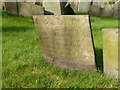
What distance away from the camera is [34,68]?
11.4ft

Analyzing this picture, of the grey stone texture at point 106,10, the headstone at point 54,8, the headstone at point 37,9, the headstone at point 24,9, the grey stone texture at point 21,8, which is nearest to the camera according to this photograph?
the headstone at point 54,8

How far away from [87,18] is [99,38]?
3.09 m

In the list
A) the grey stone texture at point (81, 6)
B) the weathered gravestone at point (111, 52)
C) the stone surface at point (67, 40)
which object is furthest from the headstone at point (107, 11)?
the weathered gravestone at point (111, 52)

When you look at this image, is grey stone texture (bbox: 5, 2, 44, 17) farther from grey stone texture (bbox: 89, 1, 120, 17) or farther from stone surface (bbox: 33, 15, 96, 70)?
stone surface (bbox: 33, 15, 96, 70)

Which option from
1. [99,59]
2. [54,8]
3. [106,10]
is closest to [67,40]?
[99,59]

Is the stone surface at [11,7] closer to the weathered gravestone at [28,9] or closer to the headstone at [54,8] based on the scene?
the weathered gravestone at [28,9]

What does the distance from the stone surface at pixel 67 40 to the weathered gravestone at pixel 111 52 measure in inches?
10.8

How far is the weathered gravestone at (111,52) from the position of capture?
2.77m

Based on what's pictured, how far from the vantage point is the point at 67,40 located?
3266 mm

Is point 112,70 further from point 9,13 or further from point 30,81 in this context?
point 9,13

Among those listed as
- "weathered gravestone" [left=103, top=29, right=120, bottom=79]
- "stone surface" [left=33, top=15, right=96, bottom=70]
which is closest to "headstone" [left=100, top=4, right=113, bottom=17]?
"stone surface" [left=33, top=15, right=96, bottom=70]

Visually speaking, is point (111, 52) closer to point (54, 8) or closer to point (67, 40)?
point (67, 40)

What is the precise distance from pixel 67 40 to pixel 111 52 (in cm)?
95

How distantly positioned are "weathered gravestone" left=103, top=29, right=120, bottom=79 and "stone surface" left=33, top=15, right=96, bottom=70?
274mm
